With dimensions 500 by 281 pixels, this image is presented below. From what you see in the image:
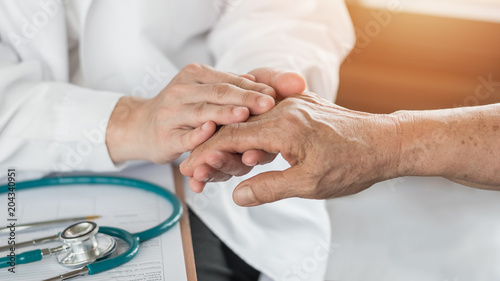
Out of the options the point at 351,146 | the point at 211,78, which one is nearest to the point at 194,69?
the point at 211,78

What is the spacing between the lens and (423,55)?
2494 millimetres

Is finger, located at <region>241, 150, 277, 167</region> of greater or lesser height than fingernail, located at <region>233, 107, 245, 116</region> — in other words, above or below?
below

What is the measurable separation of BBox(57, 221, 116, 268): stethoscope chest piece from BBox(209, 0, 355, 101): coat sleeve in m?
0.56

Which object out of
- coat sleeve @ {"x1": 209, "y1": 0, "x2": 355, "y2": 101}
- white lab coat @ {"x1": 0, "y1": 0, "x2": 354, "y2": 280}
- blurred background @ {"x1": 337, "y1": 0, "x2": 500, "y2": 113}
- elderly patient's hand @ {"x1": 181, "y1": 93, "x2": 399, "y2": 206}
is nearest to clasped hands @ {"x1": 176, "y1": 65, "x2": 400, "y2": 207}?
elderly patient's hand @ {"x1": 181, "y1": 93, "x2": 399, "y2": 206}

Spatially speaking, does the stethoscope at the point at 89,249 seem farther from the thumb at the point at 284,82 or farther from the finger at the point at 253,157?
the thumb at the point at 284,82

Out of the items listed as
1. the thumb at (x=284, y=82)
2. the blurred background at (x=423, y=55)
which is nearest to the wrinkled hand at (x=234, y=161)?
the thumb at (x=284, y=82)

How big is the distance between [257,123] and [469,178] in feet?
1.25

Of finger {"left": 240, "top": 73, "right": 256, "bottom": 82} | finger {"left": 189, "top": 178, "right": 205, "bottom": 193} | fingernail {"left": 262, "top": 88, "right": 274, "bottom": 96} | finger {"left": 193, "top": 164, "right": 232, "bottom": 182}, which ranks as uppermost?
fingernail {"left": 262, "top": 88, "right": 274, "bottom": 96}

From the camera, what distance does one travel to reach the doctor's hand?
90 centimetres

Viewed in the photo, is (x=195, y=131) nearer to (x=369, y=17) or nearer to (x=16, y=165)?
(x=16, y=165)

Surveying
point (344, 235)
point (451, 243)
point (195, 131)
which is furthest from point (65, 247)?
point (451, 243)

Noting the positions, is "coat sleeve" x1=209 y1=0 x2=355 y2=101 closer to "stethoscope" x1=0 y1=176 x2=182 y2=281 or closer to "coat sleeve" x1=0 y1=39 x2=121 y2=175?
"coat sleeve" x1=0 y1=39 x2=121 y2=175

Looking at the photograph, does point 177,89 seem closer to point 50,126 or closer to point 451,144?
point 50,126

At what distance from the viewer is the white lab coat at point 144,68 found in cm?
101
